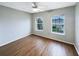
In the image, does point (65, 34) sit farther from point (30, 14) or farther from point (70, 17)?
point (30, 14)

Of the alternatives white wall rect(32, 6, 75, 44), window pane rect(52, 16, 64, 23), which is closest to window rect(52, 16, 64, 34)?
window pane rect(52, 16, 64, 23)

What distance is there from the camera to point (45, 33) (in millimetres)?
5277

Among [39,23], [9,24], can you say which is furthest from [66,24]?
[9,24]

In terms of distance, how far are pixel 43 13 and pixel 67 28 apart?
2.14 m

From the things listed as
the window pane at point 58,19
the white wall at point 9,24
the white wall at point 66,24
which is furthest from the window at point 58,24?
the white wall at point 9,24

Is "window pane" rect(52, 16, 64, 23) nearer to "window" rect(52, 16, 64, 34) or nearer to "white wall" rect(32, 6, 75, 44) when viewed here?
"window" rect(52, 16, 64, 34)

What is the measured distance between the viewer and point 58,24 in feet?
14.6

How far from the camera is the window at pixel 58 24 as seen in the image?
14.0 feet

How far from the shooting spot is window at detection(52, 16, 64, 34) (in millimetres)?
4262

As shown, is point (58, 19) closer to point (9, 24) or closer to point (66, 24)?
point (66, 24)

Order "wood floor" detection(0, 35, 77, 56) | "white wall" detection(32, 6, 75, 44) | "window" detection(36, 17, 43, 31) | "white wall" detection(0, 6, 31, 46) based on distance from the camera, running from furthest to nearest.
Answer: "window" detection(36, 17, 43, 31)
"white wall" detection(32, 6, 75, 44)
"white wall" detection(0, 6, 31, 46)
"wood floor" detection(0, 35, 77, 56)

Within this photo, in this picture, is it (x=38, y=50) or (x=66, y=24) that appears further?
(x=66, y=24)

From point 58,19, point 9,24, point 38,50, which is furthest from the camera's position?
point 58,19

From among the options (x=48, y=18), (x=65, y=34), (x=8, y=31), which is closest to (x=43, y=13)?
(x=48, y=18)
